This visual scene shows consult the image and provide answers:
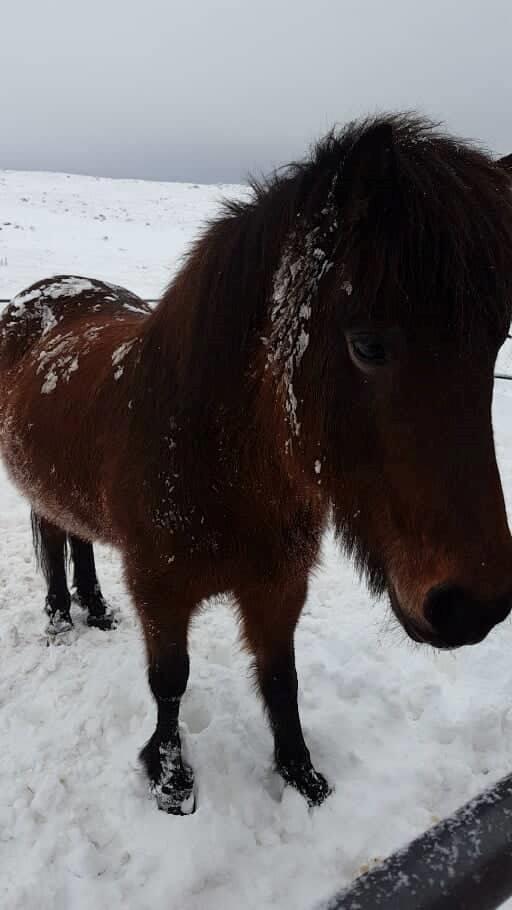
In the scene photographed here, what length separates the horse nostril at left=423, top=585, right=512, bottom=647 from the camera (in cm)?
115

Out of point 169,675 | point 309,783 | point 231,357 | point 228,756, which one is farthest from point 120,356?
point 309,783

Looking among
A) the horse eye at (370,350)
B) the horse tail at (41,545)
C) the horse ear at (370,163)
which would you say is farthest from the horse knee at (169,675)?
the horse ear at (370,163)

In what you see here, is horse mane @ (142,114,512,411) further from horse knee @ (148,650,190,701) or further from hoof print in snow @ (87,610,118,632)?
hoof print in snow @ (87,610,118,632)

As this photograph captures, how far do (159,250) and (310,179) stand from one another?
16.9m

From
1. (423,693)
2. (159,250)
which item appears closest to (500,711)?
(423,693)

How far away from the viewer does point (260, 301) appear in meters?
1.58

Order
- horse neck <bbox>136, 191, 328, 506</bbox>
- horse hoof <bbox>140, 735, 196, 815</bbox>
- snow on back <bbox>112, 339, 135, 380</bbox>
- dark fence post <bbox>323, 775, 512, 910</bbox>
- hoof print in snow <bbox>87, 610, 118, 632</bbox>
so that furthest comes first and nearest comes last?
hoof print in snow <bbox>87, 610, 118, 632</bbox>, horse hoof <bbox>140, 735, 196, 815</bbox>, snow on back <bbox>112, 339, 135, 380</bbox>, horse neck <bbox>136, 191, 328, 506</bbox>, dark fence post <bbox>323, 775, 512, 910</bbox>

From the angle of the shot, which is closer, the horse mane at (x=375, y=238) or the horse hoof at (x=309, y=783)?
the horse mane at (x=375, y=238)

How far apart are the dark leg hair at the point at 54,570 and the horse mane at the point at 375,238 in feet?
7.28

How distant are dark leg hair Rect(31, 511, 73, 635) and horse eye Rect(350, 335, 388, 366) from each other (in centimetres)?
278

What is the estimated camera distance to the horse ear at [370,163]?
114cm

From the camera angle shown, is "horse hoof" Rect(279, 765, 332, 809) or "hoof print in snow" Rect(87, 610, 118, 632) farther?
"hoof print in snow" Rect(87, 610, 118, 632)

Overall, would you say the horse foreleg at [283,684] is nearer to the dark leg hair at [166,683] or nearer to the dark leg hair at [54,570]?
the dark leg hair at [166,683]

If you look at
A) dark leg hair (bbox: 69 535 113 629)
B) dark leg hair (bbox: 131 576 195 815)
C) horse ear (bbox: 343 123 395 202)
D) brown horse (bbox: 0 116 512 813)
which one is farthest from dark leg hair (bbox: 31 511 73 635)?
horse ear (bbox: 343 123 395 202)
